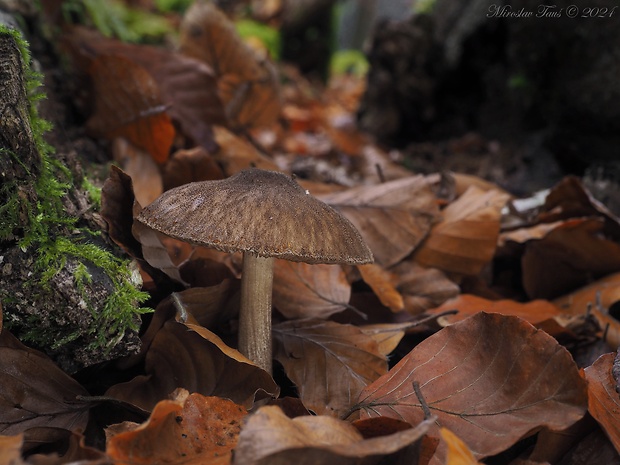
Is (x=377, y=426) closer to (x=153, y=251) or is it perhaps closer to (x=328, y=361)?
(x=328, y=361)

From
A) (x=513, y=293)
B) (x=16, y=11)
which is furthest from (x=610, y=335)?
(x=16, y=11)

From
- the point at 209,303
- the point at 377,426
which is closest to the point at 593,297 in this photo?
the point at 377,426

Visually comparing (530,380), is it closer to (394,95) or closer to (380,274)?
(380,274)

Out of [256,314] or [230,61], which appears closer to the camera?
[256,314]

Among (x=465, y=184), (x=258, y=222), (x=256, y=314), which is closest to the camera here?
(x=258, y=222)

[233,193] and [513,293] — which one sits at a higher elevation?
[233,193]
